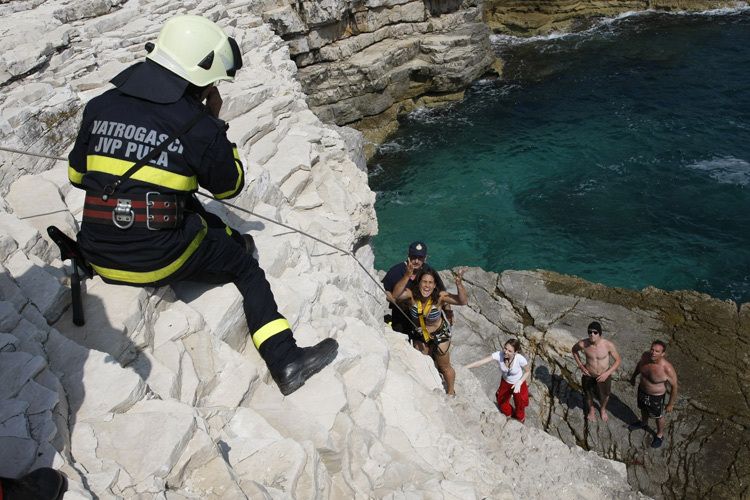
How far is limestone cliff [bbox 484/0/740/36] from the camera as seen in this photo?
2766 centimetres

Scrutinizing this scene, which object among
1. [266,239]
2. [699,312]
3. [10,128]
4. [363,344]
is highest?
[10,128]

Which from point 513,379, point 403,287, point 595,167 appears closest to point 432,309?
point 403,287

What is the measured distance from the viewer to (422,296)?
24.0ft

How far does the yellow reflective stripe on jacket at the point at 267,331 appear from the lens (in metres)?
4.75

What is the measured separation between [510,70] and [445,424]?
2211 cm

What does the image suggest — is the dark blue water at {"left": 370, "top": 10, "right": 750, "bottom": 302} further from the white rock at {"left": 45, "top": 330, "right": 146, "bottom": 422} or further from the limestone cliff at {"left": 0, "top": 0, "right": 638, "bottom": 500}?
the white rock at {"left": 45, "top": 330, "right": 146, "bottom": 422}

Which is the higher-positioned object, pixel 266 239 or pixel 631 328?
pixel 266 239

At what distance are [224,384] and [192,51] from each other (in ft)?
7.78

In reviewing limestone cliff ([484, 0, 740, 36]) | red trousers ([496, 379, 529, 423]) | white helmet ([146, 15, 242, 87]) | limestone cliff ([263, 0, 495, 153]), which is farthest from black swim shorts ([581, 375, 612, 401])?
limestone cliff ([484, 0, 740, 36])

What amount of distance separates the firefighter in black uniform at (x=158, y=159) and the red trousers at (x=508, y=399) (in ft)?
17.3

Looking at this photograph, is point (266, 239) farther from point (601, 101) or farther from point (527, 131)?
point (601, 101)

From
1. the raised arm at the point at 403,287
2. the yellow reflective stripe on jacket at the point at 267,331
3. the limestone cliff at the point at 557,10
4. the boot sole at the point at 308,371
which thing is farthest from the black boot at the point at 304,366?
the limestone cliff at the point at 557,10

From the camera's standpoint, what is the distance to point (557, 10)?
27.8m

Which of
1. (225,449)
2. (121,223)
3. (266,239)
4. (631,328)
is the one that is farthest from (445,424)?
(631,328)
